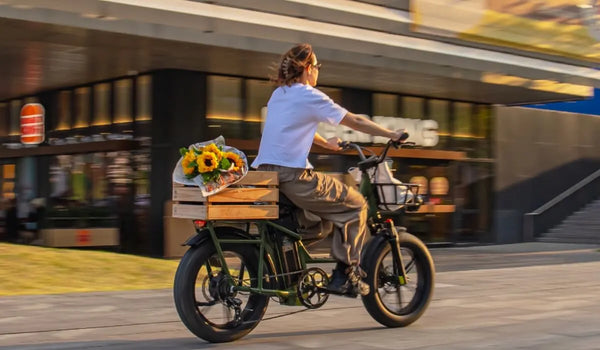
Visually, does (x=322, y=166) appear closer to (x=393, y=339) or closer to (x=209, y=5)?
(x=209, y=5)

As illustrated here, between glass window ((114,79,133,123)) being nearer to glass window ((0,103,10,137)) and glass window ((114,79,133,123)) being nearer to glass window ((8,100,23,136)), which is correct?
glass window ((8,100,23,136))

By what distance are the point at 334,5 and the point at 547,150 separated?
11053 millimetres

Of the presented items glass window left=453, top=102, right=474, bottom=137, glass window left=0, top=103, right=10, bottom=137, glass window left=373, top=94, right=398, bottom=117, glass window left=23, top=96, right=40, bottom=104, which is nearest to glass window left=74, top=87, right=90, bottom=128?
glass window left=23, top=96, right=40, bottom=104

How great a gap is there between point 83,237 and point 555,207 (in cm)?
1301

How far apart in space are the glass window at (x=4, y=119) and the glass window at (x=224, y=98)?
719 cm

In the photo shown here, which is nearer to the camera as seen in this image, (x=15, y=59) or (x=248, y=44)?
(x=248, y=44)

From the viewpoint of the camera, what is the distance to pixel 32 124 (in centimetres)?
2052

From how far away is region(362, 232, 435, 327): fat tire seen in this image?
6344 millimetres

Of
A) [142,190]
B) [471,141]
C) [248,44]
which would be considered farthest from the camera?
[471,141]

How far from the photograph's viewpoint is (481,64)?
57.5 feet

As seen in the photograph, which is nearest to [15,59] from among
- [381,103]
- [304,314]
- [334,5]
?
[334,5]

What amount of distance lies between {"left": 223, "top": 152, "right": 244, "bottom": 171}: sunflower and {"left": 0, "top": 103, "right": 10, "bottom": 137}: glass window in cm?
1756

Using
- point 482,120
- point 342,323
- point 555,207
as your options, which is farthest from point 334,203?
point 555,207

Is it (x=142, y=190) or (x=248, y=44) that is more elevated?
(x=248, y=44)
